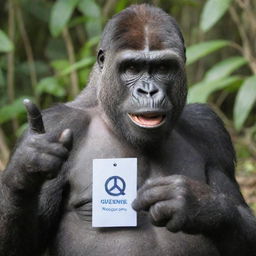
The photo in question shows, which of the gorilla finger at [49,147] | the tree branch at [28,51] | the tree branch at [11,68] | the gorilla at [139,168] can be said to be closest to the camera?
the gorilla finger at [49,147]

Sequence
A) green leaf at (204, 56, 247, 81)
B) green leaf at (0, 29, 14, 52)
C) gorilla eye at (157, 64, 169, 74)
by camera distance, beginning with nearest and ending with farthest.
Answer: gorilla eye at (157, 64, 169, 74) → green leaf at (0, 29, 14, 52) → green leaf at (204, 56, 247, 81)

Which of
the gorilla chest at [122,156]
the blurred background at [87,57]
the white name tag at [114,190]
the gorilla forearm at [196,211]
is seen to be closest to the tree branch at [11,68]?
the blurred background at [87,57]

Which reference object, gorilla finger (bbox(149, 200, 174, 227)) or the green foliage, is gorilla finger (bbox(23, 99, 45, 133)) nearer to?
gorilla finger (bbox(149, 200, 174, 227))

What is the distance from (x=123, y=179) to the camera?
Answer: 5.01 meters

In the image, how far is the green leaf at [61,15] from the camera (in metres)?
8.93

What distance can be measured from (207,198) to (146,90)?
71 centimetres

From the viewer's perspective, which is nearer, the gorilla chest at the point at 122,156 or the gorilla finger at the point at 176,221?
the gorilla finger at the point at 176,221

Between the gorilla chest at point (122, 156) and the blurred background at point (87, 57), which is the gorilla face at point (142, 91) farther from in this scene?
the blurred background at point (87, 57)

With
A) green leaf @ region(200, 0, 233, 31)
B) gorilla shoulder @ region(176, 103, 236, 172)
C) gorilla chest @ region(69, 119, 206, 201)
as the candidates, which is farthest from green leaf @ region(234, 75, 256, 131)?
gorilla chest @ region(69, 119, 206, 201)

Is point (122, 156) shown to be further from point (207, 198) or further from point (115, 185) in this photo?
point (207, 198)

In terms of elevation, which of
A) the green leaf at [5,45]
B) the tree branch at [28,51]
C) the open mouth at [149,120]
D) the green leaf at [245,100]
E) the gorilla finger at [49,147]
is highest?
the tree branch at [28,51]

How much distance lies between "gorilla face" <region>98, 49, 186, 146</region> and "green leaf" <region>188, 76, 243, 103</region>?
282 cm

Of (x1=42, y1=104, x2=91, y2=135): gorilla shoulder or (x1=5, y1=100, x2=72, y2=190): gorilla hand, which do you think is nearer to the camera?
(x1=5, y1=100, x2=72, y2=190): gorilla hand

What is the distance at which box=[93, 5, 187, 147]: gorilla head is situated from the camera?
5.06 metres
